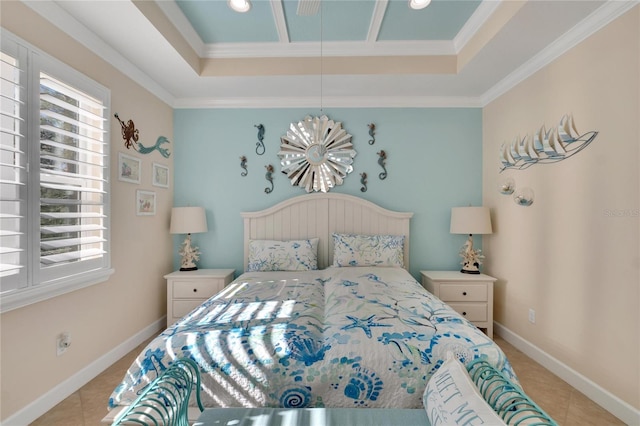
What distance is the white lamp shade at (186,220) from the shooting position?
3160 millimetres

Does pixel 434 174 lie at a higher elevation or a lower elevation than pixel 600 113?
lower

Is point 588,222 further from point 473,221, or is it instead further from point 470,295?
point 470,295

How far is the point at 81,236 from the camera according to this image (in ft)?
7.07

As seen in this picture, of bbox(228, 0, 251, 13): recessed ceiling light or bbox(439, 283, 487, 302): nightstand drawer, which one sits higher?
bbox(228, 0, 251, 13): recessed ceiling light

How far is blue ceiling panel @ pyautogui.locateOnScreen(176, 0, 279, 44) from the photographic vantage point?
7.58 feet

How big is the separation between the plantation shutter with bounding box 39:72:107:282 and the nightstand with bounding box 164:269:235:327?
807mm

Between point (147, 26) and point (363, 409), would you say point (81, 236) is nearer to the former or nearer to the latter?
point (147, 26)

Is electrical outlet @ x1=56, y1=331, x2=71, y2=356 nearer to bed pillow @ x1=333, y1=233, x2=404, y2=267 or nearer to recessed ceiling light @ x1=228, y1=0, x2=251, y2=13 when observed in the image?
bed pillow @ x1=333, y1=233, x2=404, y2=267

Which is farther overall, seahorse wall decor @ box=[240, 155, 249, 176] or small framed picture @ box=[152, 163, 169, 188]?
seahorse wall decor @ box=[240, 155, 249, 176]

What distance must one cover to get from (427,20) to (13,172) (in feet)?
10.1

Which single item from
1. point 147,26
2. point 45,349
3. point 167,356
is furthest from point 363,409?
point 147,26

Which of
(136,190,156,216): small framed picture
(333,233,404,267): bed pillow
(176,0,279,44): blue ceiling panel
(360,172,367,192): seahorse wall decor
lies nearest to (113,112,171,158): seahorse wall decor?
(136,190,156,216): small framed picture

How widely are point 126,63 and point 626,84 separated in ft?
12.0

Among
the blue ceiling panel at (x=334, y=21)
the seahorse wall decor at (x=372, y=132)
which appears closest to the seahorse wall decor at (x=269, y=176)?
the seahorse wall decor at (x=372, y=132)
